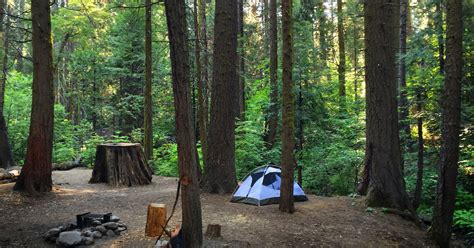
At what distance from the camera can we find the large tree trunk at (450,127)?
24.5 ft

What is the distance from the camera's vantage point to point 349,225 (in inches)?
309

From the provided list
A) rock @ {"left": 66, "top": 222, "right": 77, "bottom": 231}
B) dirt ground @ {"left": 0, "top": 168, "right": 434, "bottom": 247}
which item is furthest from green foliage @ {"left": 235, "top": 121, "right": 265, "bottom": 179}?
rock @ {"left": 66, "top": 222, "right": 77, "bottom": 231}

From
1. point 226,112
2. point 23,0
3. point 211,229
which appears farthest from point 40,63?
point 23,0

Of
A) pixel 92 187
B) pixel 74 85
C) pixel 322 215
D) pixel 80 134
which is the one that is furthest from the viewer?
pixel 74 85

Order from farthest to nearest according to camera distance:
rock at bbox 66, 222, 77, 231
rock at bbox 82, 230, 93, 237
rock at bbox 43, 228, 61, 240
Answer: rock at bbox 66, 222, 77, 231 < rock at bbox 43, 228, 61, 240 < rock at bbox 82, 230, 93, 237

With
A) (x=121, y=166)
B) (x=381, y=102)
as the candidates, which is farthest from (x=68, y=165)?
(x=381, y=102)

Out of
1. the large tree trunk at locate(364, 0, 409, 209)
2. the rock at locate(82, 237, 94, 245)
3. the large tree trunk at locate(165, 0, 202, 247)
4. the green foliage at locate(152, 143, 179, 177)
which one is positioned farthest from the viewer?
the green foliage at locate(152, 143, 179, 177)

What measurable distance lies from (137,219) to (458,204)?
26.3 ft

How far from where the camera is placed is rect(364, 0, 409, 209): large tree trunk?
9195 millimetres

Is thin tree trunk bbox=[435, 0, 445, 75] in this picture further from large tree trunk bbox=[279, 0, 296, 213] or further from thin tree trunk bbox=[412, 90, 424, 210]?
large tree trunk bbox=[279, 0, 296, 213]

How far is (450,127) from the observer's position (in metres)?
7.54

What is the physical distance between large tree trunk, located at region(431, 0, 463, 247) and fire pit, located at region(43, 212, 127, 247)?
6.08 meters

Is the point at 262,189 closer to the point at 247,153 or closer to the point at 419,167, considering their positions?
the point at 419,167

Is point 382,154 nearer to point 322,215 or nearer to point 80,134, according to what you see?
point 322,215
